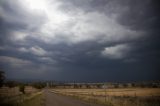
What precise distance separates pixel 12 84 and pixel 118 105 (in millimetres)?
92126

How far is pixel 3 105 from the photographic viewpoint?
90.4ft

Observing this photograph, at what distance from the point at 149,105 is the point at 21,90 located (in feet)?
202

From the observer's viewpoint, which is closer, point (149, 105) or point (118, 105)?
point (149, 105)

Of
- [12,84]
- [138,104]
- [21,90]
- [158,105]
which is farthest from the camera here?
[12,84]

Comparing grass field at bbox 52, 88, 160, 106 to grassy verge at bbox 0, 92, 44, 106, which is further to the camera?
grassy verge at bbox 0, 92, 44, 106

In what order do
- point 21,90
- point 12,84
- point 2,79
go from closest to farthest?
point 2,79
point 21,90
point 12,84

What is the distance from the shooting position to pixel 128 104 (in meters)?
28.8

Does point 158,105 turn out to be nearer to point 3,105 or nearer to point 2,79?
point 3,105

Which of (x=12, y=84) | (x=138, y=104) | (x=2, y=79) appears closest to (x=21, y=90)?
(x=2, y=79)

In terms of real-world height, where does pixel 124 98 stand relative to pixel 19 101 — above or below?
below

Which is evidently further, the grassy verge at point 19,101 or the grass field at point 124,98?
the grassy verge at point 19,101

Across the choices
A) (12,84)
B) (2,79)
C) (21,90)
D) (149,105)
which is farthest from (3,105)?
(12,84)

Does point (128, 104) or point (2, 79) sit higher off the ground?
point (2, 79)

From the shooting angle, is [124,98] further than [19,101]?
Yes
